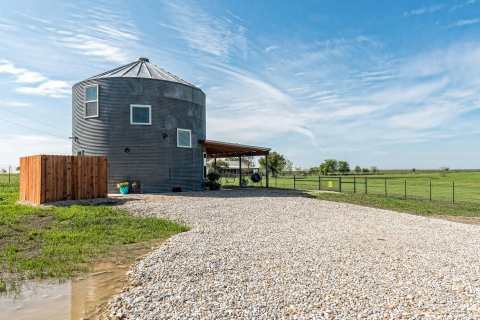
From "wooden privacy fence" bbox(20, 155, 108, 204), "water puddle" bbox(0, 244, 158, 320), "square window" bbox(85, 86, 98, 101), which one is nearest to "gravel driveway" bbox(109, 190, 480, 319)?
"water puddle" bbox(0, 244, 158, 320)

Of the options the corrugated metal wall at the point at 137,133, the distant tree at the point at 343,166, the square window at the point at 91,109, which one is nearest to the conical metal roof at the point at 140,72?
the corrugated metal wall at the point at 137,133

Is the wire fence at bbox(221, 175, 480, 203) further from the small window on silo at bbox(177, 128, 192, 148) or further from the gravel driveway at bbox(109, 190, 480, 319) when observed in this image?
the gravel driveway at bbox(109, 190, 480, 319)

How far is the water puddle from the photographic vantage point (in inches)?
146

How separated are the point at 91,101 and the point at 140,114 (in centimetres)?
239

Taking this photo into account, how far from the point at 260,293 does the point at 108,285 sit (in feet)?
7.06

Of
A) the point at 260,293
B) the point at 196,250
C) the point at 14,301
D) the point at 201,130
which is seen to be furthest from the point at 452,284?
the point at 201,130

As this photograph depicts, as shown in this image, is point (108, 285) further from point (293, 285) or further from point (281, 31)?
point (281, 31)

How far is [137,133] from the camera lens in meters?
15.2

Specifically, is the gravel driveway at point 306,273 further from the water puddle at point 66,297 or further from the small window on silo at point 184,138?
the small window on silo at point 184,138

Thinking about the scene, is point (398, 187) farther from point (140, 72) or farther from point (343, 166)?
point (343, 166)

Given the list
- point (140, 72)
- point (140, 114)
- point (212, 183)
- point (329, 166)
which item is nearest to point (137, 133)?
point (140, 114)

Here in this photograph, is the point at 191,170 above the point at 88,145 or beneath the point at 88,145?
beneath

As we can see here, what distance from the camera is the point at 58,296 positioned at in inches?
166

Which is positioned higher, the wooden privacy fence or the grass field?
the wooden privacy fence
